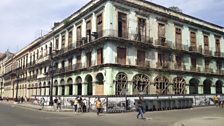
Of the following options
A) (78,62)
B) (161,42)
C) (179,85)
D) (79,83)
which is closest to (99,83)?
(79,83)

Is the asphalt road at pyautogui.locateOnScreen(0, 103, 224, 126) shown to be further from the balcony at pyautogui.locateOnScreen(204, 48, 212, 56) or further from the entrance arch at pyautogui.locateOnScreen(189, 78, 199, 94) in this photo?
the balcony at pyautogui.locateOnScreen(204, 48, 212, 56)

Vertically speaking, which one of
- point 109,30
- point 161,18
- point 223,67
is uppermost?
point 161,18

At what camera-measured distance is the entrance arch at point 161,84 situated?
1303 inches

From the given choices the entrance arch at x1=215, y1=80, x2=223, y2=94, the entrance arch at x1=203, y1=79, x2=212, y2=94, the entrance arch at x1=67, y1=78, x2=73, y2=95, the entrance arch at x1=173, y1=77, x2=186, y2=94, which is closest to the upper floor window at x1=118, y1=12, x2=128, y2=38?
the entrance arch at x1=173, y1=77, x2=186, y2=94

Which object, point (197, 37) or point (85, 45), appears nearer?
point (85, 45)

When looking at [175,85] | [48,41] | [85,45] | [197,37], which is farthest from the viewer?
[48,41]

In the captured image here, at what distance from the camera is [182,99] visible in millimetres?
30703

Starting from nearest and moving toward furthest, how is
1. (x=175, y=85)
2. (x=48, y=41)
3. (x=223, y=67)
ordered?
1. (x=175, y=85)
2. (x=223, y=67)
3. (x=48, y=41)

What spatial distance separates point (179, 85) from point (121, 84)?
385 inches

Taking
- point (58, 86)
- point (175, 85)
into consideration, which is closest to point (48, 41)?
point (58, 86)

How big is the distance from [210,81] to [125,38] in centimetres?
1701

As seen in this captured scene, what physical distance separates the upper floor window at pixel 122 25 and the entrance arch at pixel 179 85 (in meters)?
9.49

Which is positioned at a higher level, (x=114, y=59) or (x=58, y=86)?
(x=114, y=59)

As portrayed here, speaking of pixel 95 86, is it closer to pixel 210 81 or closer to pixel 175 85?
pixel 175 85
